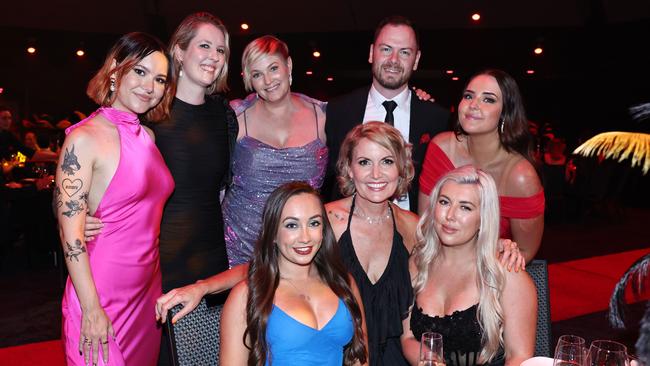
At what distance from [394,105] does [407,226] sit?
37.7 inches

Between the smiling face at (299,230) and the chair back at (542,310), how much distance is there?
96 centimetres

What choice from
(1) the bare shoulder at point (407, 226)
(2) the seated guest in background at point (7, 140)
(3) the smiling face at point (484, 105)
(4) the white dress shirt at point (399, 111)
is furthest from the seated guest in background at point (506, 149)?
(2) the seated guest in background at point (7, 140)

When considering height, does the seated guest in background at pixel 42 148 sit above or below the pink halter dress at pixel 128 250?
above

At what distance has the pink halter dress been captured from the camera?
235 centimetres

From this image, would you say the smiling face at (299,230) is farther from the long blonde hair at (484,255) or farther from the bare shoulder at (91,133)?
the bare shoulder at (91,133)

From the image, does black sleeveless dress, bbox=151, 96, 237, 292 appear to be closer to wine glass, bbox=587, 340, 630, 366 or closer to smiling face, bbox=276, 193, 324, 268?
smiling face, bbox=276, 193, 324, 268

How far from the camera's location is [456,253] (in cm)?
251

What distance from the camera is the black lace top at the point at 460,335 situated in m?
2.30

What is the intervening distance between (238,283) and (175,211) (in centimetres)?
85

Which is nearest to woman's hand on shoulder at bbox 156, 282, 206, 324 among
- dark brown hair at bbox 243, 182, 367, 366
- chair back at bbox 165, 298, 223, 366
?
chair back at bbox 165, 298, 223, 366

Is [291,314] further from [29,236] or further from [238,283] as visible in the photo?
[29,236]

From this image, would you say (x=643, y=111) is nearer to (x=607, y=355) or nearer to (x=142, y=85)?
(x=607, y=355)

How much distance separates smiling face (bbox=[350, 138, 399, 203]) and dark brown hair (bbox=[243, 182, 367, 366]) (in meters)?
0.42

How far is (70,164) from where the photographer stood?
2.18 meters
